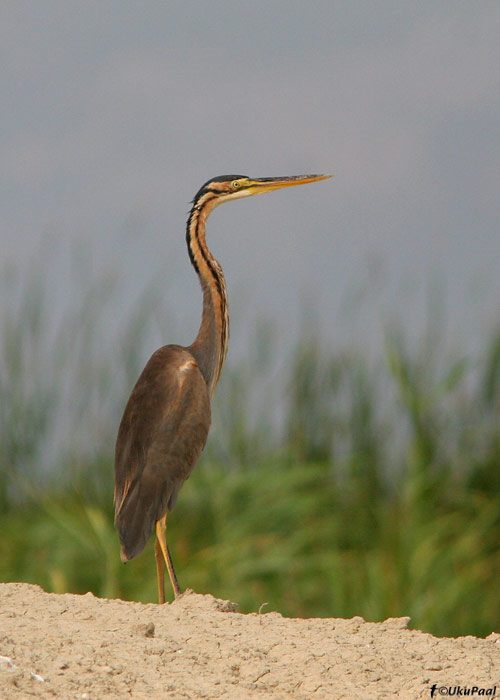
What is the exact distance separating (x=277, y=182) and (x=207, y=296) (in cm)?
121

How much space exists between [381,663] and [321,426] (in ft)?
14.7

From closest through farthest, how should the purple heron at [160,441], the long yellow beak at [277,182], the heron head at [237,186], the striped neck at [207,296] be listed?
the purple heron at [160,441]
the striped neck at [207,296]
the heron head at [237,186]
the long yellow beak at [277,182]

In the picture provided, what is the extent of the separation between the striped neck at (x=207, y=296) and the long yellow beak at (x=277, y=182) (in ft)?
1.86

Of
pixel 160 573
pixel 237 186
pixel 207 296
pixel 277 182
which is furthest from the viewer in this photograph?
pixel 277 182

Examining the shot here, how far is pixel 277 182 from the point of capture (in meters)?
7.52

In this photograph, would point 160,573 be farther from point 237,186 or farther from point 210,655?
point 237,186

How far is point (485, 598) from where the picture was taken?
26.2 ft

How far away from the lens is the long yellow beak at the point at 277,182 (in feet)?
24.3

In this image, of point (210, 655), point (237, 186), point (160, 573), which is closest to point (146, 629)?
point (210, 655)

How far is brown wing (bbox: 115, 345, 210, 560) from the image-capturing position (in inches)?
243

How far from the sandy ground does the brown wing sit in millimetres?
1116

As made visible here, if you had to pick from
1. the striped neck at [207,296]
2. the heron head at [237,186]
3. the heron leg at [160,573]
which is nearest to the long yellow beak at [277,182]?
the heron head at [237,186]

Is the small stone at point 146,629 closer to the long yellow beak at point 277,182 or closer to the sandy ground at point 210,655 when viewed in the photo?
the sandy ground at point 210,655

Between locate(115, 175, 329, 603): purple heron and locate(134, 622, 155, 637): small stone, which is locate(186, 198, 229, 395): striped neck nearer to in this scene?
locate(115, 175, 329, 603): purple heron
